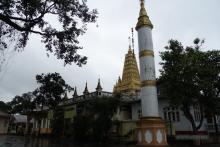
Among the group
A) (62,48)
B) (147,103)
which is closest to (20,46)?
(62,48)

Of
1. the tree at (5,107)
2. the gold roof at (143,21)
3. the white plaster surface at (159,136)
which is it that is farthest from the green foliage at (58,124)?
the tree at (5,107)

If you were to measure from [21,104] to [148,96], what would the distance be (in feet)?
144

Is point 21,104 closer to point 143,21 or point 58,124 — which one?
point 58,124

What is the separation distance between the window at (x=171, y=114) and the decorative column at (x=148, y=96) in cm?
869

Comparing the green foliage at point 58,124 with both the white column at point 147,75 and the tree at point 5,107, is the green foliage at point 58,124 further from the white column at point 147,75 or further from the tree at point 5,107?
the tree at point 5,107

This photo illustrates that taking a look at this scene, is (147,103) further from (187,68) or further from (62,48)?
(62,48)

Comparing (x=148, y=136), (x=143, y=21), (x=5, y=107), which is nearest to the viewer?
(x=148, y=136)

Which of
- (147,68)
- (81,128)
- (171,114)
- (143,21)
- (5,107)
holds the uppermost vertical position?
(143,21)

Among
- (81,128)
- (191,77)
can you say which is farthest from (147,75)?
(81,128)

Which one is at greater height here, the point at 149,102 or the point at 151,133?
the point at 149,102

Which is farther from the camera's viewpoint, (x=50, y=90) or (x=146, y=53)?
(x=50, y=90)

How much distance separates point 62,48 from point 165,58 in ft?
37.4

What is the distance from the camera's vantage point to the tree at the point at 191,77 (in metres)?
19.2

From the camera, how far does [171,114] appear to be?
1017 inches
